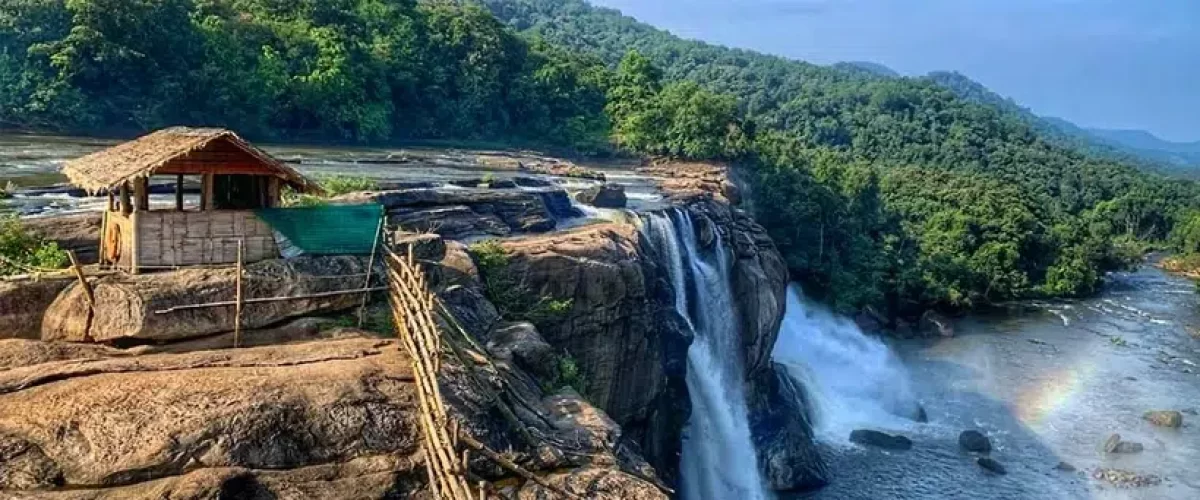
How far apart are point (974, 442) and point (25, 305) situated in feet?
79.6

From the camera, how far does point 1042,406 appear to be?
3297 centimetres

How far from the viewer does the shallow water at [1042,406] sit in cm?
2633

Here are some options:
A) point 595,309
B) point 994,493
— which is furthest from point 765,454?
point 595,309

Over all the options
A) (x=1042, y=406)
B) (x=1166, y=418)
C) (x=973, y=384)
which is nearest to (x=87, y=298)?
(x=1042, y=406)

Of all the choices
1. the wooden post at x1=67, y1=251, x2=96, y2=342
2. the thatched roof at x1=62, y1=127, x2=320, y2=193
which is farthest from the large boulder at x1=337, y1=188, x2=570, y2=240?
the wooden post at x1=67, y1=251, x2=96, y2=342

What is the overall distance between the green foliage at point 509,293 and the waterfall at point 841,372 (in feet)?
46.6

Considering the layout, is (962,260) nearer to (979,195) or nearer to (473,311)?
(979,195)

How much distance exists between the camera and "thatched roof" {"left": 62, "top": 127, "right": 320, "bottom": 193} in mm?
12438

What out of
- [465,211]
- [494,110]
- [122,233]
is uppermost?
[494,110]

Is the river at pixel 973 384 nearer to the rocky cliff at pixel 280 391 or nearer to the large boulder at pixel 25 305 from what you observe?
the large boulder at pixel 25 305

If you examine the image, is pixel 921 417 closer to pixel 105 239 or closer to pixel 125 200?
pixel 105 239

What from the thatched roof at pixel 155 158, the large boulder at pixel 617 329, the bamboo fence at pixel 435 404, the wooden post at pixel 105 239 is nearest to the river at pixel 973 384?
the large boulder at pixel 617 329

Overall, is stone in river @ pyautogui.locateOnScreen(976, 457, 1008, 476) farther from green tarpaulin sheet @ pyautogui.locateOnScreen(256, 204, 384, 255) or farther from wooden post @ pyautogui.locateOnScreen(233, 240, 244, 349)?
wooden post @ pyautogui.locateOnScreen(233, 240, 244, 349)

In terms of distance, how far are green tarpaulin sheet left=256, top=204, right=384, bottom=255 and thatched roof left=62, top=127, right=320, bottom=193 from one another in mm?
498
